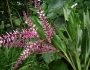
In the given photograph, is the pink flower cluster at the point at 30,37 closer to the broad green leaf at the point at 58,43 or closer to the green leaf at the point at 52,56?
the broad green leaf at the point at 58,43

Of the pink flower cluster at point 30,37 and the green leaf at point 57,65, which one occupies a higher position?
the pink flower cluster at point 30,37

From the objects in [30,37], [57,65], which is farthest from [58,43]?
[30,37]

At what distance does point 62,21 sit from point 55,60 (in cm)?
57

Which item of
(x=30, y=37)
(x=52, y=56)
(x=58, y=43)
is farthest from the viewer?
(x=52, y=56)

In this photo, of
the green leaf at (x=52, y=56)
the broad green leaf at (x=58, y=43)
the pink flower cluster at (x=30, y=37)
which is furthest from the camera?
the green leaf at (x=52, y=56)

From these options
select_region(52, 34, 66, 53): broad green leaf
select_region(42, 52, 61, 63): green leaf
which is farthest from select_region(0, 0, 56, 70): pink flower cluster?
select_region(42, 52, 61, 63): green leaf

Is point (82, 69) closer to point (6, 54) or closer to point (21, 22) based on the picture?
point (6, 54)

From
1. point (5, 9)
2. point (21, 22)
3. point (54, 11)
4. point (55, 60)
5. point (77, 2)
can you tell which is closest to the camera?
point (55, 60)

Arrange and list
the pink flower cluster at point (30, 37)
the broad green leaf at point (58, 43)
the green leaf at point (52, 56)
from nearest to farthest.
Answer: the pink flower cluster at point (30, 37) → the broad green leaf at point (58, 43) → the green leaf at point (52, 56)

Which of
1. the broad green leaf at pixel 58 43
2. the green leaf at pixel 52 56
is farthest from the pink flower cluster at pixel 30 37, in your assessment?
the green leaf at pixel 52 56

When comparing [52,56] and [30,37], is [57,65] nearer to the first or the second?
[52,56]

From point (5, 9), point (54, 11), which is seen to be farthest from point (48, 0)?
point (5, 9)

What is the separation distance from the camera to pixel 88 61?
1.27 m

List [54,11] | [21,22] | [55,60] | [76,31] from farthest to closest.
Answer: [21,22]
[54,11]
[55,60]
[76,31]
